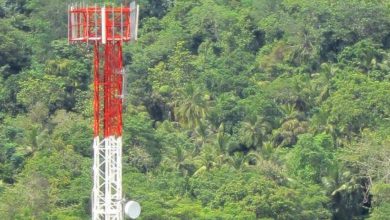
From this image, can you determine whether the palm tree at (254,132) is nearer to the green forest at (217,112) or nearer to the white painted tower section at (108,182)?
the green forest at (217,112)

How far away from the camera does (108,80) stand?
2997cm

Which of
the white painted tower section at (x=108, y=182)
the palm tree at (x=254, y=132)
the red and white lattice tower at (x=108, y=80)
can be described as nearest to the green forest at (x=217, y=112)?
the palm tree at (x=254, y=132)

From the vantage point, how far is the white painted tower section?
29.6 m

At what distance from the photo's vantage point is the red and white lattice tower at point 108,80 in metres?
29.4

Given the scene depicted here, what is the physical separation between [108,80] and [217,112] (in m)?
29.5

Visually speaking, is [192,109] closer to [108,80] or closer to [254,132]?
[254,132]

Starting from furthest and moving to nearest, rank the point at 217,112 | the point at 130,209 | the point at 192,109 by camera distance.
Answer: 1. the point at 217,112
2. the point at 192,109
3. the point at 130,209

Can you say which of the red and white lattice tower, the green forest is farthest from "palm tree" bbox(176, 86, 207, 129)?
the red and white lattice tower

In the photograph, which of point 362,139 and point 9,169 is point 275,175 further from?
point 9,169

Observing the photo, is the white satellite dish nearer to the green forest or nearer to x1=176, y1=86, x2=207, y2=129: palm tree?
the green forest

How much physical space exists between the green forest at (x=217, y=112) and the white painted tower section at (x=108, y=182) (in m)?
16.2

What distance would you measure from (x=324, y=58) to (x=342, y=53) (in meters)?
1.91

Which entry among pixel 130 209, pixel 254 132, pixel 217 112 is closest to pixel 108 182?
pixel 130 209

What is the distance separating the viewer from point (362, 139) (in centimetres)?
5444
